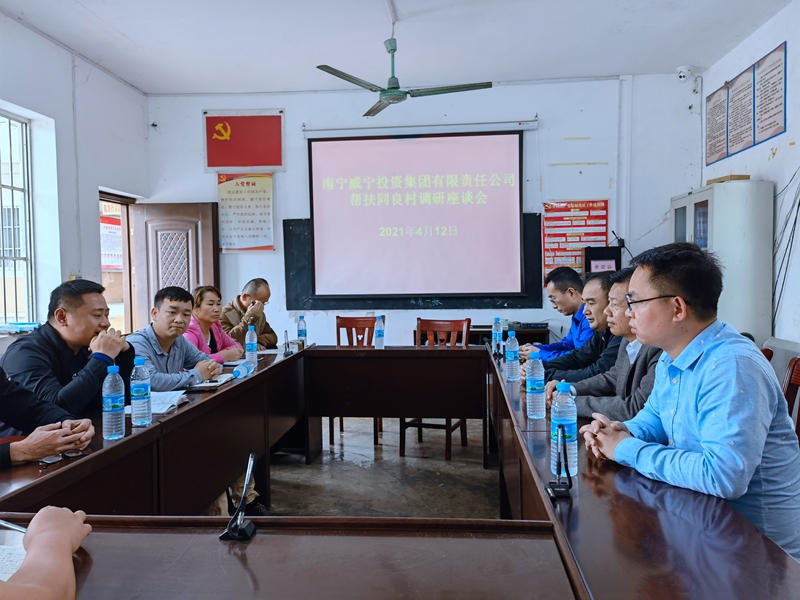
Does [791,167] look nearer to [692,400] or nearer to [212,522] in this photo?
[692,400]

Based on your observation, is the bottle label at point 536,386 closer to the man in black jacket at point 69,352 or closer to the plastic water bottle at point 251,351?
the man in black jacket at point 69,352

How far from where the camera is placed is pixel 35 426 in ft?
5.18

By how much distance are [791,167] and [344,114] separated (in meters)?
3.48

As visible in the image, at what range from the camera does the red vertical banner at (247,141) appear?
197 inches

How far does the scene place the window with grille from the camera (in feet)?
11.8

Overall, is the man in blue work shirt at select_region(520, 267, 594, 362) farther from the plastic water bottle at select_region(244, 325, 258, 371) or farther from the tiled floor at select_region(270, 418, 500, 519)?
the plastic water bottle at select_region(244, 325, 258, 371)

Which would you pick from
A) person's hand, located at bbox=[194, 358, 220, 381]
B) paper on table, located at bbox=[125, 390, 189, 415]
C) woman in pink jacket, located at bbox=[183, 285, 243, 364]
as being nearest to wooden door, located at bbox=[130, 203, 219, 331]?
woman in pink jacket, located at bbox=[183, 285, 243, 364]

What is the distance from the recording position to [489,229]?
4848mm

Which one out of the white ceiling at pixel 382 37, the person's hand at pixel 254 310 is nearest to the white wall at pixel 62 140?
the white ceiling at pixel 382 37

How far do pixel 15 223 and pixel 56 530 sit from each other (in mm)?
3769

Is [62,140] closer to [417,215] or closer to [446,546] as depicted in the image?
[417,215]

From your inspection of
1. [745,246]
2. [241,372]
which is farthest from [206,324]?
[745,246]

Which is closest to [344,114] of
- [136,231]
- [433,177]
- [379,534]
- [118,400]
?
[433,177]

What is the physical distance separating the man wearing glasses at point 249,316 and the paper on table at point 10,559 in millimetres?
3252
